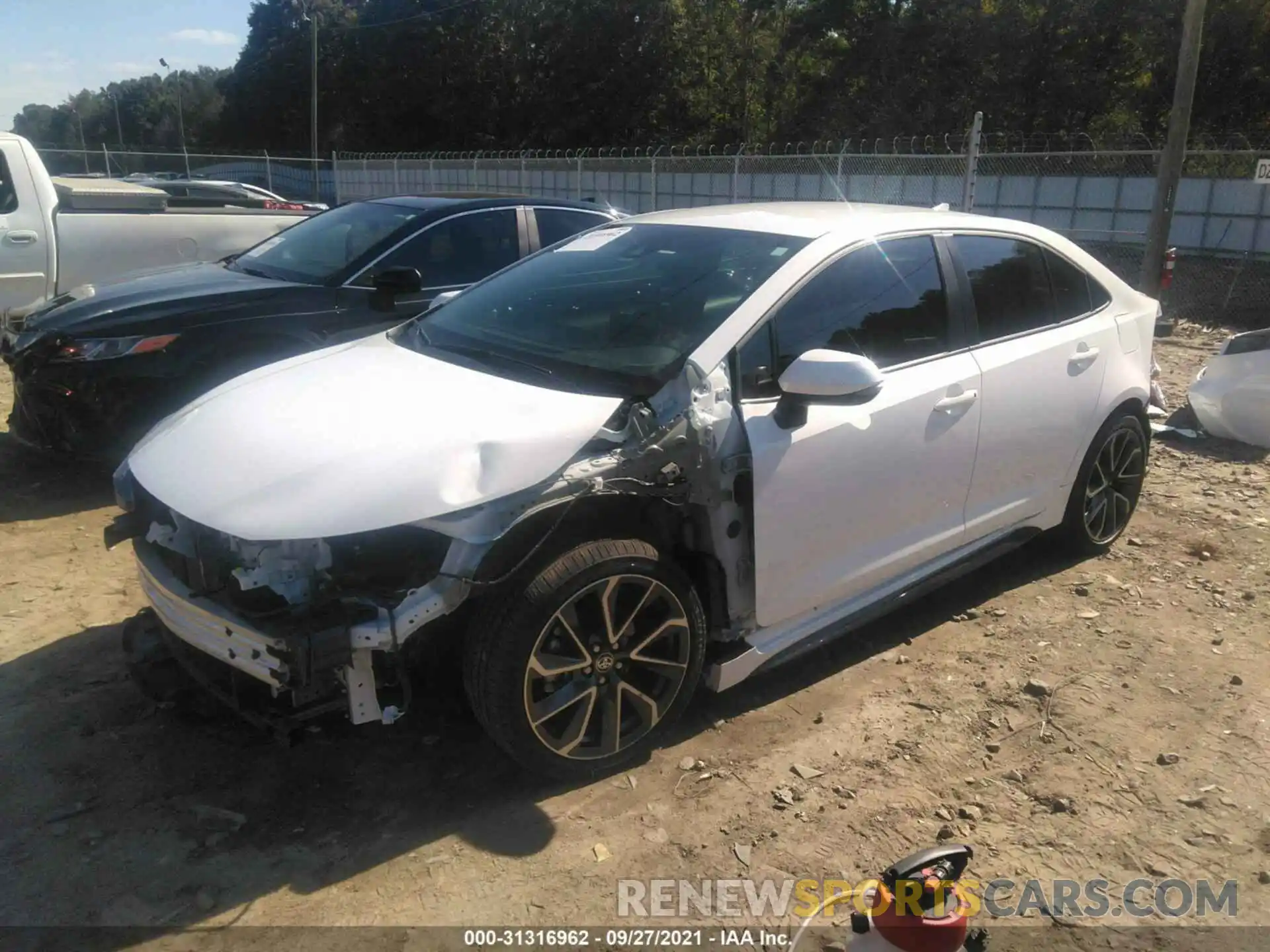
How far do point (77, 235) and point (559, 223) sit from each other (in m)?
3.75

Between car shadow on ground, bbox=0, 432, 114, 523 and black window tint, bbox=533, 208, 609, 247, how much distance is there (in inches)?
122

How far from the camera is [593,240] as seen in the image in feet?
13.7

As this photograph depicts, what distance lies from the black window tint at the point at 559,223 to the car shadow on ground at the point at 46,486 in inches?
122

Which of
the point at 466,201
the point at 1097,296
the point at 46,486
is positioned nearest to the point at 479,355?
the point at 1097,296

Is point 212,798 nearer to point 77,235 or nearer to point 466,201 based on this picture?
point 466,201

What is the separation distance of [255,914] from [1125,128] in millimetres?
31244

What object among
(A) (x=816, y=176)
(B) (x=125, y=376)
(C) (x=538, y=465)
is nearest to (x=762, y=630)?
(C) (x=538, y=465)

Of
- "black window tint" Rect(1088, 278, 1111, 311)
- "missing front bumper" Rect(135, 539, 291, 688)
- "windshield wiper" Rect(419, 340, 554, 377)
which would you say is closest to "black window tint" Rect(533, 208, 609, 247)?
"windshield wiper" Rect(419, 340, 554, 377)

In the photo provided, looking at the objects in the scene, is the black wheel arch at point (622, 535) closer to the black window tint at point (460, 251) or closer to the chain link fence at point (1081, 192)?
the black window tint at point (460, 251)

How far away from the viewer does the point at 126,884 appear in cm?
263

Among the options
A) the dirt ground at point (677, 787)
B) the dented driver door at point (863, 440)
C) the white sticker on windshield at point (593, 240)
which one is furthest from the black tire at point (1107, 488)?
the white sticker on windshield at point (593, 240)

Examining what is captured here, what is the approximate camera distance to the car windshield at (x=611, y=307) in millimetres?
3240

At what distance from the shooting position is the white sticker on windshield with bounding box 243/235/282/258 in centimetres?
652

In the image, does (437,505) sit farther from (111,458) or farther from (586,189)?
(586,189)
